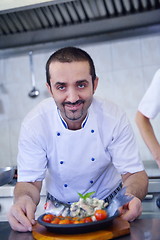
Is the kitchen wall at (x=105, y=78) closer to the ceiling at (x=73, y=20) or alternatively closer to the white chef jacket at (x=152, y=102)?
the ceiling at (x=73, y=20)

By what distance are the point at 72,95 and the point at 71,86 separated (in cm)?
4

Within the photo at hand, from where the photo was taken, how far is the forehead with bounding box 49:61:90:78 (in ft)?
4.93

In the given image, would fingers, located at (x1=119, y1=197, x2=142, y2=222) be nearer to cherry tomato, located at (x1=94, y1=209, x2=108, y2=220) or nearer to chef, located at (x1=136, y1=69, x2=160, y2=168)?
cherry tomato, located at (x1=94, y1=209, x2=108, y2=220)

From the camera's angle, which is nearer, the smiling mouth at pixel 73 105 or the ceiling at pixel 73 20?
Answer: the smiling mouth at pixel 73 105

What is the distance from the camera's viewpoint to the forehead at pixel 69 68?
4.93 ft

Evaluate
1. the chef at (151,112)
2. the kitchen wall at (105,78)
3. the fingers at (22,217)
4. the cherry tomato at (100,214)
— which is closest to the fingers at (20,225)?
the fingers at (22,217)

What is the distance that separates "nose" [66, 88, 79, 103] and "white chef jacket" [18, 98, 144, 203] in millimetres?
262

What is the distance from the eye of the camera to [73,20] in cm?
259

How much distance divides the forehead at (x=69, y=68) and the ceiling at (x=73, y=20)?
3.12 ft

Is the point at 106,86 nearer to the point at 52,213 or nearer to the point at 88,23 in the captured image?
the point at 88,23

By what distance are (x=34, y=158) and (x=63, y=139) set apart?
0.54ft

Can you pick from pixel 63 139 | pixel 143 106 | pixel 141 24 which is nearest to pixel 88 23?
pixel 141 24

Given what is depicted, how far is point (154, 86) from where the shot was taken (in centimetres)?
212

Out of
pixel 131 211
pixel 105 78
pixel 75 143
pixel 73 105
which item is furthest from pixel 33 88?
pixel 131 211
